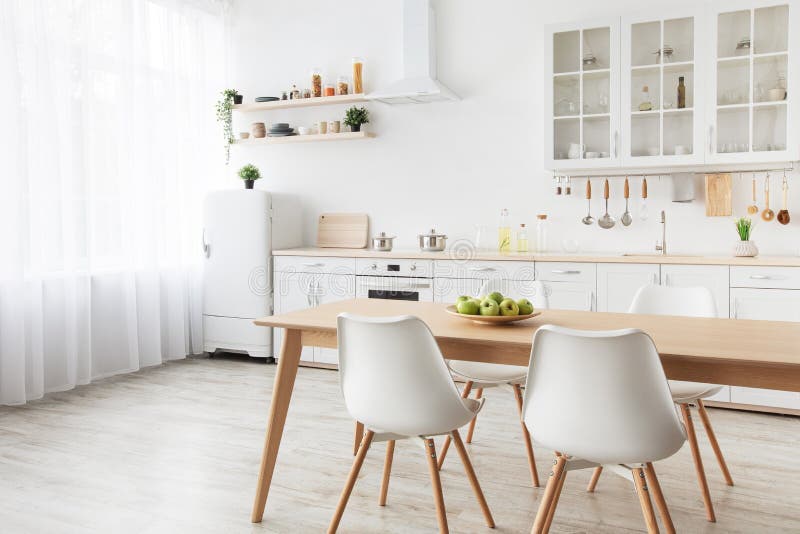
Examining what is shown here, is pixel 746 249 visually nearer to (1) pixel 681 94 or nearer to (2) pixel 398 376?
(1) pixel 681 94

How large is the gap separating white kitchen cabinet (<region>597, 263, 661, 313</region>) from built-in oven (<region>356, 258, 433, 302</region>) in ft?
3.77

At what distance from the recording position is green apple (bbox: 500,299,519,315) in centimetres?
233

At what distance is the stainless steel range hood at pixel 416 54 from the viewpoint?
4801 millimetres

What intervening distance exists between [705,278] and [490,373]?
180 cm

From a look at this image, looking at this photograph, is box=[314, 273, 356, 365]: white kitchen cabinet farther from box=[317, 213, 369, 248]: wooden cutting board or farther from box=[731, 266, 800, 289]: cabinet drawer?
box=[731, 266, 800, 289]: cabinet drawer

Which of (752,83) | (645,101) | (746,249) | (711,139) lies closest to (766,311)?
(746,249)

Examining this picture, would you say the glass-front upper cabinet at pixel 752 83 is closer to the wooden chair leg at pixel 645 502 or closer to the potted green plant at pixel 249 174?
the wooden chair leg at pixel 645 502

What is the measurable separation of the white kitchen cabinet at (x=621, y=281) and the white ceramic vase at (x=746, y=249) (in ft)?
1.82

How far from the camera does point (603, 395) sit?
5.75ft

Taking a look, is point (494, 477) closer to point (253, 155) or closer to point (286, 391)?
point (286, 391)

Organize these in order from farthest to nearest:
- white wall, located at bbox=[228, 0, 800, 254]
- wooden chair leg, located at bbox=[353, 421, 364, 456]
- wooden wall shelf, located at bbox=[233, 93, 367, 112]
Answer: wooden wall shelf, located at bbox=[233, 93, 367, 112] < white wall, located at bbox=[228, 0, 800, 254] < wooden chair leg, located at bbox=[353, 421, 364, 456]

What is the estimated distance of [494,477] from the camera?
283 centimetres

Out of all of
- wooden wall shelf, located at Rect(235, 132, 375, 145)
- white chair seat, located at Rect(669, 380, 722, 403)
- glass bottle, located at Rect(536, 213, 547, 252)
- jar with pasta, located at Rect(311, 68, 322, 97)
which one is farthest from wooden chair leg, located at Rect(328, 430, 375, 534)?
jar with pasta, located at Rect(311, 68, 322, 97)

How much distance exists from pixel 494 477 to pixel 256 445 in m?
1.19
